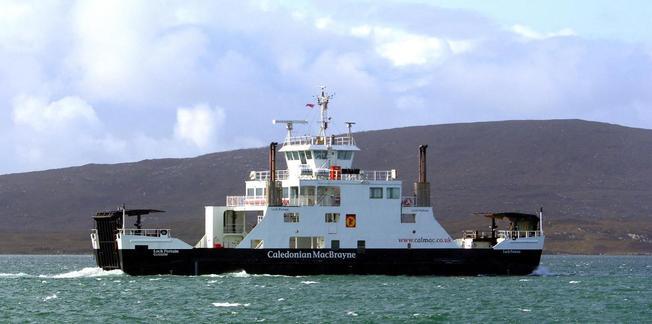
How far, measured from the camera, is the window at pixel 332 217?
53781mm

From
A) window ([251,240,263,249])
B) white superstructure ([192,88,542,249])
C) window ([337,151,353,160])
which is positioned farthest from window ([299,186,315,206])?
window ([337,151,353,160])

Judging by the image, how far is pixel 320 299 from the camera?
44.4 metres

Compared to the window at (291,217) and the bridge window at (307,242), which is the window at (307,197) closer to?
the window at (291,217)

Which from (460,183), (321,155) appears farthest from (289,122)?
(460,183)

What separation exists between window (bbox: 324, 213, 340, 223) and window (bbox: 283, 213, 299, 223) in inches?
47.2

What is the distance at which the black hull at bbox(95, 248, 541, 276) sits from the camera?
5284cm

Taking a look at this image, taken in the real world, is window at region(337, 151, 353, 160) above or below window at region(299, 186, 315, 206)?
above

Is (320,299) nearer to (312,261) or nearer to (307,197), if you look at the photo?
(312,261)

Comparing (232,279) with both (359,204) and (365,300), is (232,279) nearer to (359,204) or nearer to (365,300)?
(359,204)

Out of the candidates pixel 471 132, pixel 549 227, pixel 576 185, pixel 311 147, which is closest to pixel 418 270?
pixel 311 147

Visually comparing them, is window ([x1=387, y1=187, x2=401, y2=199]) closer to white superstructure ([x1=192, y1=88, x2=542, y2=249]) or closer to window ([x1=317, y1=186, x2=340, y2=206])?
white superstructure ([x1=192, y1=88, x2=542, y2=249])

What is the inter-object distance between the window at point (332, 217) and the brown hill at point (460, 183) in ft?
267

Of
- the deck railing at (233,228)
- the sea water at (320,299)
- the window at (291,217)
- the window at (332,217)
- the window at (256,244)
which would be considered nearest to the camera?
the sea water at (320,299)

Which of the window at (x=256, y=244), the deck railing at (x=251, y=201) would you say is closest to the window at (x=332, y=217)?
the deck railing at (x=251, y=201)
